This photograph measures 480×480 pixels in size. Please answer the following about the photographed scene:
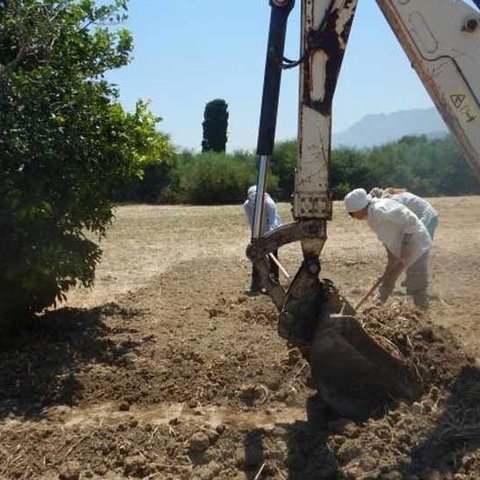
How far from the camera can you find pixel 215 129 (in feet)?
150

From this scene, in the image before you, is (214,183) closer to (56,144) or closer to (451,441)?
(56,144)

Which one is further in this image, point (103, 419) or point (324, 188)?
point (103, 419)

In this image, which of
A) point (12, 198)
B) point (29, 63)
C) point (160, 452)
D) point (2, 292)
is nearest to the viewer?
point (160, 452)

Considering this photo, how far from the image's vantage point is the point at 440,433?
4852mm

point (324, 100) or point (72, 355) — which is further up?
point (324, 100)

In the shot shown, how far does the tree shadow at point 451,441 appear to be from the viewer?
4566mm

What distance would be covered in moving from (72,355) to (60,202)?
57.3 inches

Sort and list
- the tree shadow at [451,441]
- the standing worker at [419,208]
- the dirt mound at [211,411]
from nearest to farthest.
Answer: the tree shadow at [451,441] < the dirt mound at [211,411] < the standing worker at [419,208]

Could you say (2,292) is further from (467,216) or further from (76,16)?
(467,216)

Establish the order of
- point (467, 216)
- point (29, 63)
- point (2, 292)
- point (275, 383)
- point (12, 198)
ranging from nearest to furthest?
point (275, 383)
point (12, 198)
point (2, 292)
point (29, 63)
point (467, 216)

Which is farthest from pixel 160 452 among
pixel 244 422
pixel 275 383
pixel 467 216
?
pixel 467 216

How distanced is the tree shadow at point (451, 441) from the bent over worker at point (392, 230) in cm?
319

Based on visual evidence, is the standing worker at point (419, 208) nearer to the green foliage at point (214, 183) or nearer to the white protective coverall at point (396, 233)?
the white protective coverall at point (396, 233)

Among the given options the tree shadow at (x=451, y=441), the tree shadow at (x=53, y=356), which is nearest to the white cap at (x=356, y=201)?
the tree shadow at (x=53, y=356)
